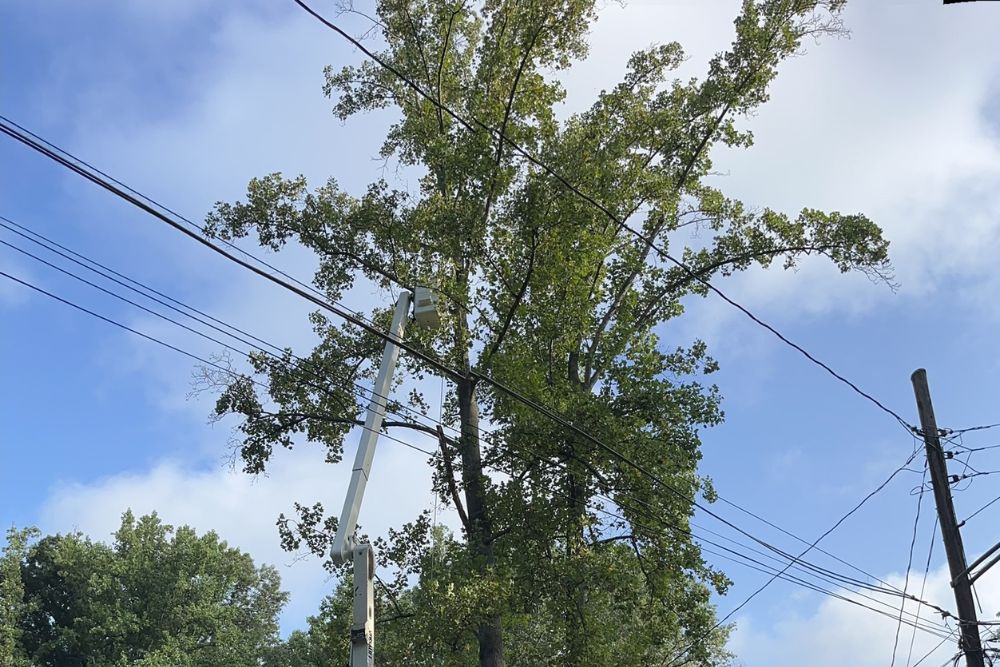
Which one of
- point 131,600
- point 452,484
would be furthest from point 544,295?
point 131,600

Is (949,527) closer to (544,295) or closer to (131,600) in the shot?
(544,295)

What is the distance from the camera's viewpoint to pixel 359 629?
823cm

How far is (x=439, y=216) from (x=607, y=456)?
4527 mm

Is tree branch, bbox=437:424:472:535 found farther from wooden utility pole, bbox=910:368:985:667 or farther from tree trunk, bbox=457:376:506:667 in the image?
wooden utility pole, bbox=910:368:985:667

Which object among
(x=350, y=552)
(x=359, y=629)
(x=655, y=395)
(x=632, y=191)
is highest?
(x=632, y=191)

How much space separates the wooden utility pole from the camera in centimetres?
1123

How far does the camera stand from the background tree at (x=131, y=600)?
3225 centimetres

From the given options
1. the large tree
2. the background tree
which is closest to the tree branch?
the large tree

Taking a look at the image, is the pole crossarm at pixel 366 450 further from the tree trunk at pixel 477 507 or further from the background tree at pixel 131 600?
the background tree at pixel 131 600

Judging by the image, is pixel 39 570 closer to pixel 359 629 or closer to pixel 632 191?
pixel 632 191

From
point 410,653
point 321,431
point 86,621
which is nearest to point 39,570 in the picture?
point 86,621

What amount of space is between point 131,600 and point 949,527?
29326mm

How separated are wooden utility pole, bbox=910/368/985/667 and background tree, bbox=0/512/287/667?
85.9ft

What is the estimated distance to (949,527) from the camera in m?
11.8
